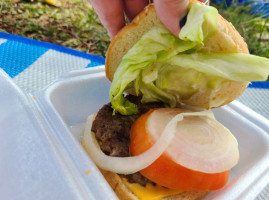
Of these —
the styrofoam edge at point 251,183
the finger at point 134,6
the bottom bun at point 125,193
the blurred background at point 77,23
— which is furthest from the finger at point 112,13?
the blurred background at point 77,23

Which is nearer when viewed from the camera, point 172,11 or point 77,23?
point 172,11

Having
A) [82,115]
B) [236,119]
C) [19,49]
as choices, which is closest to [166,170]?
[236,119]

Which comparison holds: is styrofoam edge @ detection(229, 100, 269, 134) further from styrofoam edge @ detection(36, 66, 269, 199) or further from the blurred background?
the blurred background

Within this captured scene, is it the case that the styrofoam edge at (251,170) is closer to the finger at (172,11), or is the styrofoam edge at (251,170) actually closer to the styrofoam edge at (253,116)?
the styrofoam edge at (253,116)

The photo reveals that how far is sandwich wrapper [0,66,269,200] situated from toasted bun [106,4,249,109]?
0.18 meters

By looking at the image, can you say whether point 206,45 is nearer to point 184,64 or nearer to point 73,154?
point 184,64

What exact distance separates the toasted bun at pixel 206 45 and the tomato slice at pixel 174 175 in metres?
0.32

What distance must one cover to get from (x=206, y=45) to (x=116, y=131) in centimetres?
43

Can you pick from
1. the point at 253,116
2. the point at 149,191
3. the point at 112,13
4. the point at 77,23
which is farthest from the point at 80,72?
the point at 77,23

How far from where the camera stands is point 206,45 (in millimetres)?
1083

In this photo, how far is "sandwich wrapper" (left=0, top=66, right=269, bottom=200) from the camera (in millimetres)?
802

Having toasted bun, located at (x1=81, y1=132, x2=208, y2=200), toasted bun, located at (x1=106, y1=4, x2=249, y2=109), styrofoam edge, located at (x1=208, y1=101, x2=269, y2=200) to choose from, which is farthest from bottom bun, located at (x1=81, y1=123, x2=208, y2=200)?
toasted bun, located at (x1=106, y1=4, x2=249, y2=109)

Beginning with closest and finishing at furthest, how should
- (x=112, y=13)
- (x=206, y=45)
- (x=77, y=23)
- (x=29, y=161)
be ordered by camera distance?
(x=29, y=161) < (x=206, y=45) < (x=112, y=13) < (x=77, y=23)

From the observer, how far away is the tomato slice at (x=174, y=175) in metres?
0.94
